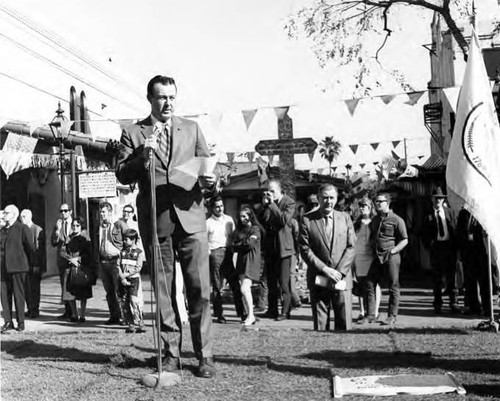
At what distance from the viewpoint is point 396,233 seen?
33.4 ft

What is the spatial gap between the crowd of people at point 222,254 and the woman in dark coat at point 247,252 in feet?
0.06

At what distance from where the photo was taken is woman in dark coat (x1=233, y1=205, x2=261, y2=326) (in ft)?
32.7

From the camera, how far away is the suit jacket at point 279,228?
35.6 ft

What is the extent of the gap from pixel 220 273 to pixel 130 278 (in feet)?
5.13

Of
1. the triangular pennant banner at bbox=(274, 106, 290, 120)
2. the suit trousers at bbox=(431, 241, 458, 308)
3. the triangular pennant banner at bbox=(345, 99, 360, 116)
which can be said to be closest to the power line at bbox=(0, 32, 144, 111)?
the triangular pennant banner at bbox=(274, 106, 290, 120)

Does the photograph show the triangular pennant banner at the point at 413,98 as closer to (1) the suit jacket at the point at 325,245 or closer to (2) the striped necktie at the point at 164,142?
(1) the suit jacket at the point at 325,245

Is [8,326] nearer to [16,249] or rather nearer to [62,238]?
[16,249]

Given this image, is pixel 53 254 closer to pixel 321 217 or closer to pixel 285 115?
pixel 285 115

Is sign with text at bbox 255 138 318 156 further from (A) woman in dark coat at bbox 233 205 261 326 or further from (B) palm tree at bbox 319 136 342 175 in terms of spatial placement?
(B) palm tree at bbox 319 136 342 175

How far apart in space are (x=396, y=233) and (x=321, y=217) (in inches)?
103

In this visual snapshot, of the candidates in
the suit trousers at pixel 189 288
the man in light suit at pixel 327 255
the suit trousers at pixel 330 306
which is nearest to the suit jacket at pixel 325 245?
the man in light suit at pixel 327 255

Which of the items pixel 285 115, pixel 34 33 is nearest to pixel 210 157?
pixel 285 115

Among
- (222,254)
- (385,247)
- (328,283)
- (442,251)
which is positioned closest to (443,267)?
(442,251)

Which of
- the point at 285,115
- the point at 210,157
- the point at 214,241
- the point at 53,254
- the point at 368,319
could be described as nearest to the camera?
the point at 210,157
